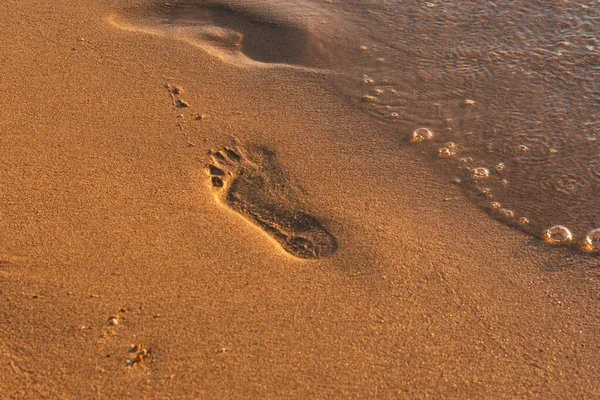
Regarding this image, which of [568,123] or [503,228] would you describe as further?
[568,123]

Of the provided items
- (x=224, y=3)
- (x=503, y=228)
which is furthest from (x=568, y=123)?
(x=224, y=3)

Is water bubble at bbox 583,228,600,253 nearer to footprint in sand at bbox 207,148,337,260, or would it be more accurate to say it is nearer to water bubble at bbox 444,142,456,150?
water bubble at bbox 444,142,456,150

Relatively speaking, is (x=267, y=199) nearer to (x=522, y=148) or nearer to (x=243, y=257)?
(x=243, y=257)

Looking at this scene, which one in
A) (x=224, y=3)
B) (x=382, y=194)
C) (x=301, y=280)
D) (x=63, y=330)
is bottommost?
(x=63, y=330)

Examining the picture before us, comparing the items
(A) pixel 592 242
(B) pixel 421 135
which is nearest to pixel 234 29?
(B) pixel 421 135

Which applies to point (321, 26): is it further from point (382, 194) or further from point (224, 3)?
point (382, 194)

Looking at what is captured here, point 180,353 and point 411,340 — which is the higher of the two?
point 411,340

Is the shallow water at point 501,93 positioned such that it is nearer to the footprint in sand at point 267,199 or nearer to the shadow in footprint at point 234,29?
the shadow in footprint at point 234,29

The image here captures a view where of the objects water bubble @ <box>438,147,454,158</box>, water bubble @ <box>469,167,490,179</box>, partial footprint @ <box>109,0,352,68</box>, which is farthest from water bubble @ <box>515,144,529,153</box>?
partial footprint @ <box>109,0,352,68</box>
